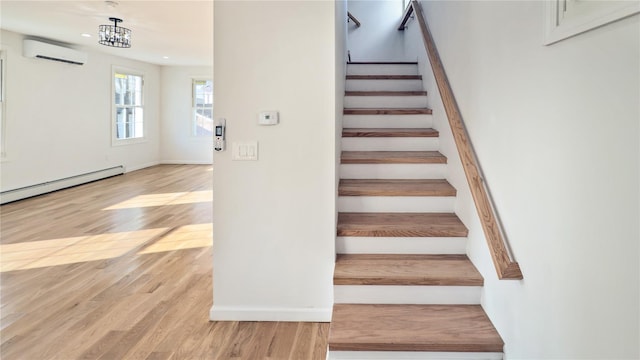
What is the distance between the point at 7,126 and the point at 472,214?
6.38 meters

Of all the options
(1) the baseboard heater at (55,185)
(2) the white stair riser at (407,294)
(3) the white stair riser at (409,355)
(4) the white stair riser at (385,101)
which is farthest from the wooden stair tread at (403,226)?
(1) the baseboard heater at (55,185)

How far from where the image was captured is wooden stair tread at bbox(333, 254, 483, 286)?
7.27ft

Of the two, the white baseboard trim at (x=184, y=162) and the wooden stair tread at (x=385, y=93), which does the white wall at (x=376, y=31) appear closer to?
the wooden stair tread at (x=385, y=93)

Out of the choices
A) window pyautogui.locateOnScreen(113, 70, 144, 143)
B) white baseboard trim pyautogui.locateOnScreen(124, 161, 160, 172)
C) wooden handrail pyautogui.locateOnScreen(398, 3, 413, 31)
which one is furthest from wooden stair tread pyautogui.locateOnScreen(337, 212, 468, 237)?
white baseboard trim pyautogui.locateOnScreen(124, 161, 160, 172)

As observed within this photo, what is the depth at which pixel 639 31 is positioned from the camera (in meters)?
1.01

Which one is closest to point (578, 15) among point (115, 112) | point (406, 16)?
point (406, 16)

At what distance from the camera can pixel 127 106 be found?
891 cm

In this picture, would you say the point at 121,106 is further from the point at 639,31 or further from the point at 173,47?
the point at 639,31

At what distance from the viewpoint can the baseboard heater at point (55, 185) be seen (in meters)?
5.86

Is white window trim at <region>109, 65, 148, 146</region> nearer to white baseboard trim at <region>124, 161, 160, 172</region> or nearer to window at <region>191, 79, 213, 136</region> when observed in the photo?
white baseboard trim at <region>124, 161, 160, 172</region>

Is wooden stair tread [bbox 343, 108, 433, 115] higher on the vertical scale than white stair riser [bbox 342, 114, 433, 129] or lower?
higher

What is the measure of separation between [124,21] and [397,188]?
14.6 ft

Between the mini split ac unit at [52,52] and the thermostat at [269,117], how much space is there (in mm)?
5512

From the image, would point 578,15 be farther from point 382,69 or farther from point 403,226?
point 382,69
